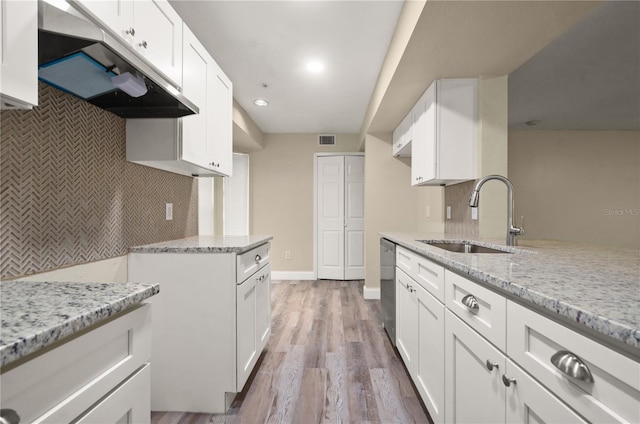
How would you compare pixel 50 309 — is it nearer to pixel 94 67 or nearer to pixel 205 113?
pixel 94 67

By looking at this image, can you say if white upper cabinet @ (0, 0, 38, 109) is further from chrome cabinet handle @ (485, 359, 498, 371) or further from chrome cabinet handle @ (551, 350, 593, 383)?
chrome cabinet handle @ (485, 359, 498, 371)

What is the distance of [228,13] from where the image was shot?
Result: 201 cm

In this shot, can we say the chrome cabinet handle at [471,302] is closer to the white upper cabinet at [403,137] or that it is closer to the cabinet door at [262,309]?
the cabinet door at [262,309]

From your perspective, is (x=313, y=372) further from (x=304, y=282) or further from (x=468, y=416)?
(x=304, y=282)

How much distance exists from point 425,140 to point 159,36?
2.00 m

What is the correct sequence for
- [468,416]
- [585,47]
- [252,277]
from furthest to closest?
[585,47]
[252,277]
[468,416]

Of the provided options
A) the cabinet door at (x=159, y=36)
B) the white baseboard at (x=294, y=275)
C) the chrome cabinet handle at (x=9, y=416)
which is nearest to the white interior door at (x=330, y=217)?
the white baseboard at (x=294, y=275)

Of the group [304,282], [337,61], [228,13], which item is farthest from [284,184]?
[228,13]

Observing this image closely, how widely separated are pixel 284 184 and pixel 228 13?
319 cm

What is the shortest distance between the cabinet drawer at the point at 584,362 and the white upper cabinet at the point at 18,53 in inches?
52.6

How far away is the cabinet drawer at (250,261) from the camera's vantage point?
1715 millimetres

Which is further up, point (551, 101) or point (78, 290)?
point (551, 101)

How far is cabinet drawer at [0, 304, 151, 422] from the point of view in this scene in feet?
1.67

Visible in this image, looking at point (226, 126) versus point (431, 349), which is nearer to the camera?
point (431, 349)
